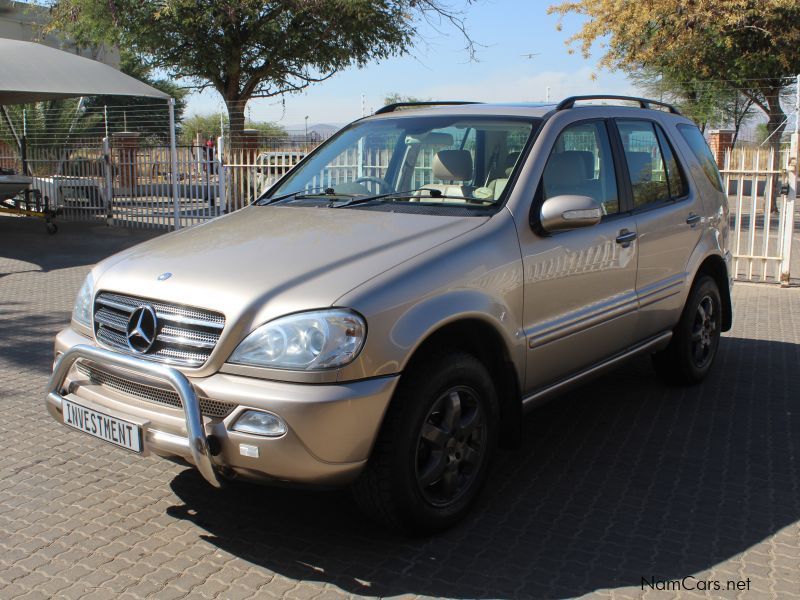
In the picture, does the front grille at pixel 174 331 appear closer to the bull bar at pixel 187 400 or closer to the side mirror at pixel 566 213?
the bull bar at pixel 187 400

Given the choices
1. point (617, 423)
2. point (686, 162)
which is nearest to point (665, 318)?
point (617, 423)

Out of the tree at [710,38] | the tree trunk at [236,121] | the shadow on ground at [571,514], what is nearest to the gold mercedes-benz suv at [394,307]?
the shadow on ground at [571,514]

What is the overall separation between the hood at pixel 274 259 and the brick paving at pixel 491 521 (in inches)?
42.4

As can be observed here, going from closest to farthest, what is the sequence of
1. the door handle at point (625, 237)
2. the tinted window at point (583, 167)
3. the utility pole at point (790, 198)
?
the tinted window at point (583, 167) < the door handle at point (625, 237) < the utility pole at point (790, 198)

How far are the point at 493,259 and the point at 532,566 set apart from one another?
52.4 inches

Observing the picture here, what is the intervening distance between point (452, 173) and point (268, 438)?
6.30ft

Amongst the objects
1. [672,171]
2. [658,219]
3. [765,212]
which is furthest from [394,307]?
[765,212]

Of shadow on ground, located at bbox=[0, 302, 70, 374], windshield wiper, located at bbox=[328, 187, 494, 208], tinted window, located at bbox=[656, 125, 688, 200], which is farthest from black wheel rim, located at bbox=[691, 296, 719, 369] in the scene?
shadow on ground, located at bbox=[0, 302, 70, 374]

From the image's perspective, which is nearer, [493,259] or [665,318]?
[493,259]

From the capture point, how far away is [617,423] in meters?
5.16

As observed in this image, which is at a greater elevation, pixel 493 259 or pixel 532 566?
pixel 493 259

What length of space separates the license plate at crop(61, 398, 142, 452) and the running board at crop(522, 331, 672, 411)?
1800mm

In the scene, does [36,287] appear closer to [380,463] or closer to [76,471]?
[76,471]

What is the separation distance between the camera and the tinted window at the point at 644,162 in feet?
16.3
